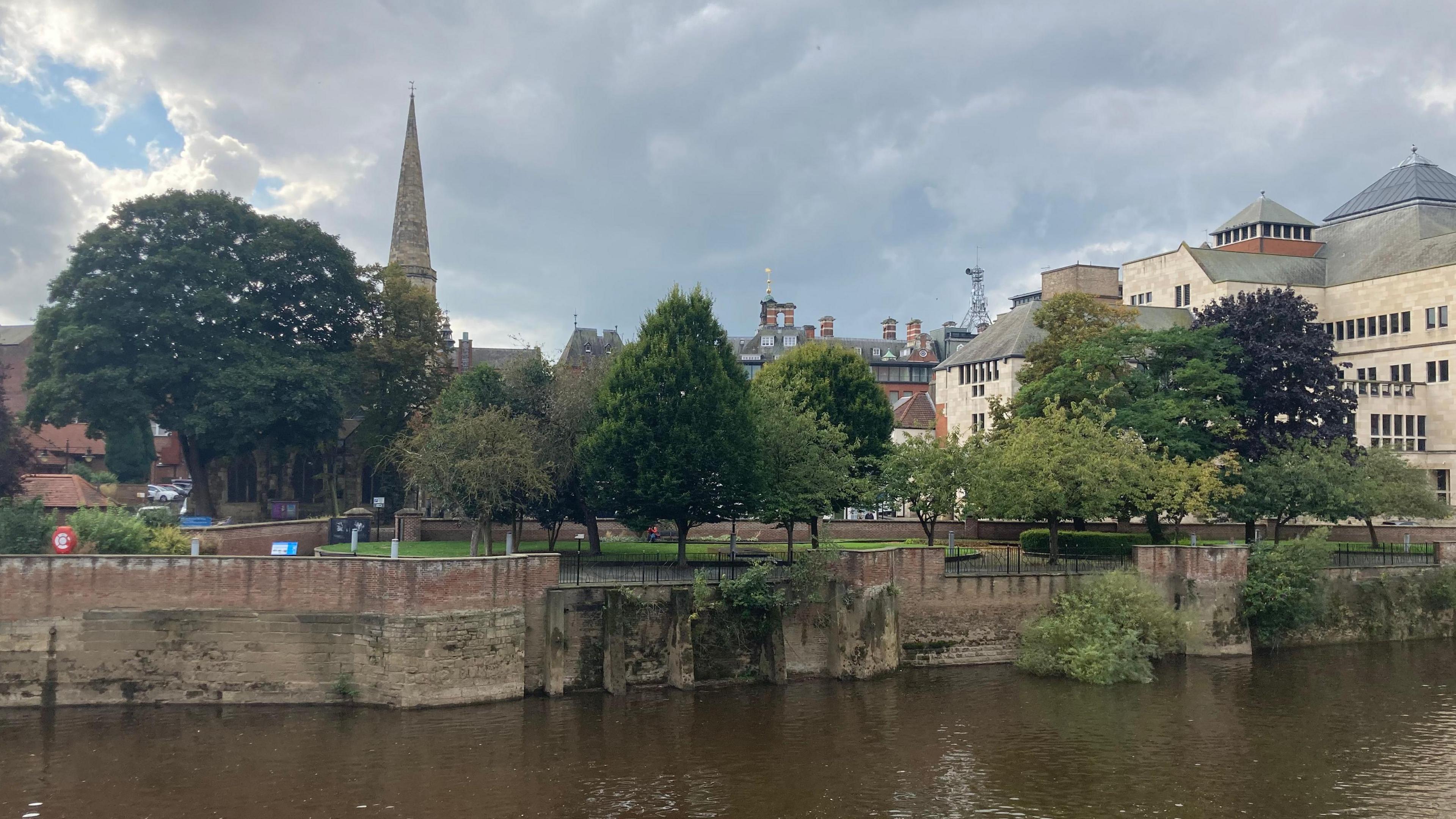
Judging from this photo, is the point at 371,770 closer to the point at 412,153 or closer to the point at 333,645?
the point at 333,645

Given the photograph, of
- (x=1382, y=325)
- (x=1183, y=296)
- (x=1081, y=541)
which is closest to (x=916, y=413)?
(x=1183, y=296)

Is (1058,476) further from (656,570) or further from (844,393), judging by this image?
(656,570)

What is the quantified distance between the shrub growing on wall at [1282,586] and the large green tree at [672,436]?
18186mm

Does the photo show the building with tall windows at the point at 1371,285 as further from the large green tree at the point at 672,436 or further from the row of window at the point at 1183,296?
the large green tree at the point at 672,436

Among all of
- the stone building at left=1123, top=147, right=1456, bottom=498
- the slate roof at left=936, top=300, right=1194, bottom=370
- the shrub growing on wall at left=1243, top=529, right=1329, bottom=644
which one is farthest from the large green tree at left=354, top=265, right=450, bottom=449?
the stone building at left=1123, top=147, right=1456, bottom=498

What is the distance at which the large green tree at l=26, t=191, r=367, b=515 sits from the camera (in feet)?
158

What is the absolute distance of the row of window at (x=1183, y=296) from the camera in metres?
67.1

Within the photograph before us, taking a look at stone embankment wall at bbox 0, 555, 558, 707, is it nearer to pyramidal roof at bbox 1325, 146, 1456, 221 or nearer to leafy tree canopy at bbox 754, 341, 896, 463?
leafy tree canopy at bbox 754, 341, 896, 463

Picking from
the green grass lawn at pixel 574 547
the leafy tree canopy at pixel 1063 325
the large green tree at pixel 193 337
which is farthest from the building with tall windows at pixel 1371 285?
the large green tree at pixel 193 337

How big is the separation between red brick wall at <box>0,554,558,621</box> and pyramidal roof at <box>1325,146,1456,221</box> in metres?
68.0

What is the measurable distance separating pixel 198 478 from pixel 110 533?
2317cm

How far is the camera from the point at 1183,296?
67.8 m

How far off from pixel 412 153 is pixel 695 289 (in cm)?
4483

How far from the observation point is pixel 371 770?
22.9 meters
